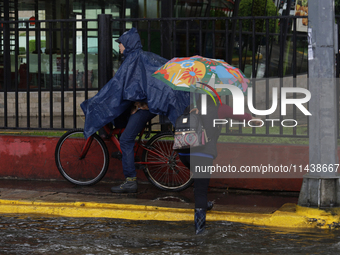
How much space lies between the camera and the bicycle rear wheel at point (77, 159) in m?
7.37

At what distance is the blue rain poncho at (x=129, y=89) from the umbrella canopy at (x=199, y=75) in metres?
0.91

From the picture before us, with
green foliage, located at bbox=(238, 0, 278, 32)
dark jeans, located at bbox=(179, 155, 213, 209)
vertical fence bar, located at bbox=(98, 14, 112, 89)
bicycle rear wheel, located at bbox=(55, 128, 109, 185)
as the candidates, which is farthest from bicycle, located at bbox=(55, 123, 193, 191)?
green foliage, located at bbox=(238, 0, 278, 32)

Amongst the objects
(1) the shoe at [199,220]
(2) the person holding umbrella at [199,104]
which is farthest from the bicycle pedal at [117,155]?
(1) the shoe at [199,220]

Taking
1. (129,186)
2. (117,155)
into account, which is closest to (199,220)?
(129,186)

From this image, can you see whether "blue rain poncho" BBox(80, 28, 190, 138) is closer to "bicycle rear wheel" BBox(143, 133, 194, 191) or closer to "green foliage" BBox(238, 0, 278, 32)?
"bicycle rear wheel" BBox(143, 133, 194, 191)

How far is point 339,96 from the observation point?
22.5ft

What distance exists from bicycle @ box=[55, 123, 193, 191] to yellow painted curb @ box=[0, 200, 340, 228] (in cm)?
100

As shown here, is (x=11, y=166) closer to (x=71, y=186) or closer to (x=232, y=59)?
(x=71, y=186)

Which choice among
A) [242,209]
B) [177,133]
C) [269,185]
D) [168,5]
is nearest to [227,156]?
[269,185]

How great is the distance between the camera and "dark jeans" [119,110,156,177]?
21.9ft

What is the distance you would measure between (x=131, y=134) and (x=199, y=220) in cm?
183

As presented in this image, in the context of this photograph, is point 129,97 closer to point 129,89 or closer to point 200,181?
point 129,89

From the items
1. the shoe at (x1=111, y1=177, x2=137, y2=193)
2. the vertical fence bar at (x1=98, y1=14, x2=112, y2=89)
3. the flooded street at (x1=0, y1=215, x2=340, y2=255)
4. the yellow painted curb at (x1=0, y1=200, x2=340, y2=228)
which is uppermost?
the vertical fence bar at (x1=98, y1=14, x2=112, y2=89)

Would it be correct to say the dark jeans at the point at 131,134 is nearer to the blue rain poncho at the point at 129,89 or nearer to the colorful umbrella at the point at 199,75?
the blue rain poncho at the point at 129,89
